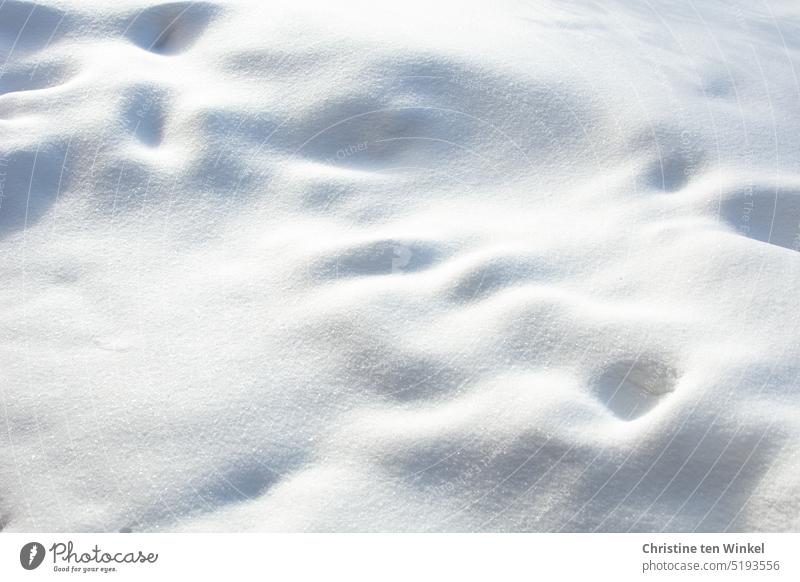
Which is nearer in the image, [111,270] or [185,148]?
[111,270]

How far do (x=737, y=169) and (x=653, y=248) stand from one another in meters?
0.26

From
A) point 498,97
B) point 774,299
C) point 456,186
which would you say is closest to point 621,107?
point 498,97

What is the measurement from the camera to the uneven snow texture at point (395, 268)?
119 cm

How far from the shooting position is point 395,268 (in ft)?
4.81

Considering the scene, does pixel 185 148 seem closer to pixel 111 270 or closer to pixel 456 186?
pixel 111 270

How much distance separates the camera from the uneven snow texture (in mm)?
1189

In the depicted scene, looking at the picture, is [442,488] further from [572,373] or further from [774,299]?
[774,299]

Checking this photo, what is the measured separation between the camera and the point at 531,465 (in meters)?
1.20

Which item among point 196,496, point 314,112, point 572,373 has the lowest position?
point 196,496

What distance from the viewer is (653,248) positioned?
1.49 m
